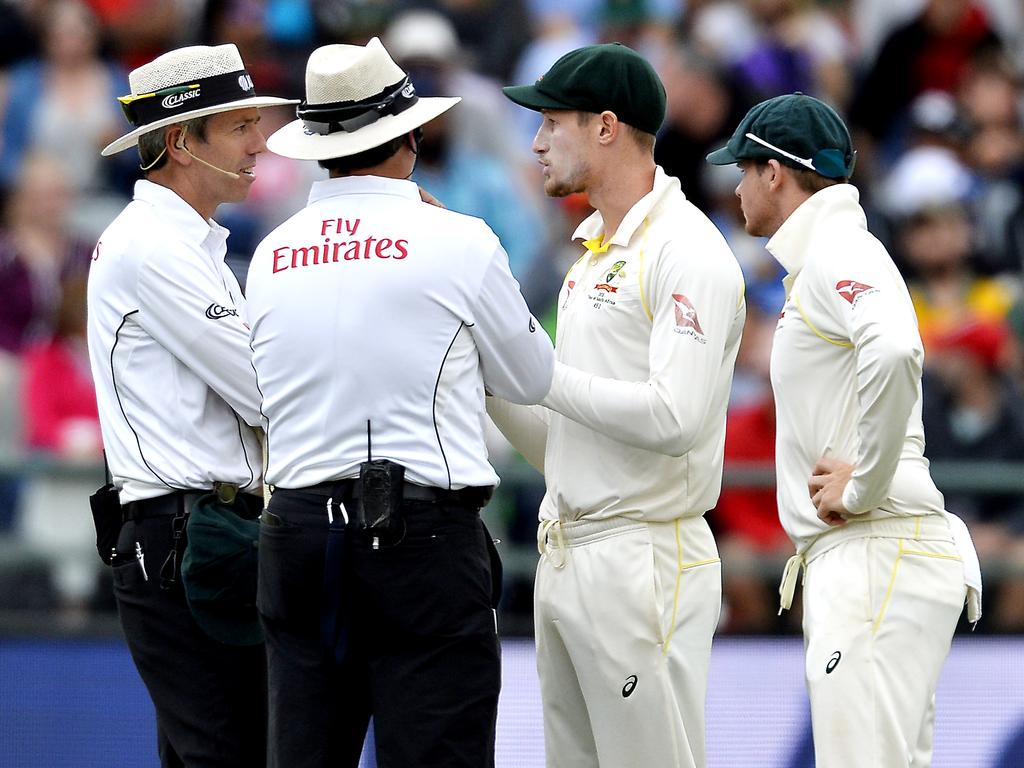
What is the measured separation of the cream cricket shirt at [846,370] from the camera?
439 cm

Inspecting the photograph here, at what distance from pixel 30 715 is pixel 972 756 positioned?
3622 mm

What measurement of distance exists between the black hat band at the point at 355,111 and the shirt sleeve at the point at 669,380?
817 millimetres

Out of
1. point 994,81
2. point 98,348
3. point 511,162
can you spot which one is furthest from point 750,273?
point 98,348

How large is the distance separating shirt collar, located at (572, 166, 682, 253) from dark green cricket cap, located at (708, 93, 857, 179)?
0.61 ft

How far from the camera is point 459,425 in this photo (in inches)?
164

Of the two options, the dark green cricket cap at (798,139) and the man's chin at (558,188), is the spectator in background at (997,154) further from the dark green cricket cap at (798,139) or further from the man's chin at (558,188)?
the man's chin at (558,188)

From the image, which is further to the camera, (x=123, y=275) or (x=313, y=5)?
(x=313, y=5)

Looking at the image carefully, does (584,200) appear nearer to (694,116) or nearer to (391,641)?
(694,116)

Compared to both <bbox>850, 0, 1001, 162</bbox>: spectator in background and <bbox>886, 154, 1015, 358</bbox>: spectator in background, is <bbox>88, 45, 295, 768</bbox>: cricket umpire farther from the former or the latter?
<bbox>850, 0, 1001, 162</bbox>: spectator in background

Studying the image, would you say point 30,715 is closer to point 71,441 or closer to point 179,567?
point 71,441

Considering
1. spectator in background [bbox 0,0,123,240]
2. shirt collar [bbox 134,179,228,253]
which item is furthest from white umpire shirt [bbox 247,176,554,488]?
spectator in background [bbox 0,0,123,240]

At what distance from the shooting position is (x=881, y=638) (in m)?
4.48

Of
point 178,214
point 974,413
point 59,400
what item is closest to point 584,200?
point 974,413

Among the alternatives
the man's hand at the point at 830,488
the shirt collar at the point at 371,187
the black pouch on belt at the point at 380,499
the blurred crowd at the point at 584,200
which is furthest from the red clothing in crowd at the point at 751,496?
the black pouch on belt at the point at 380,499
